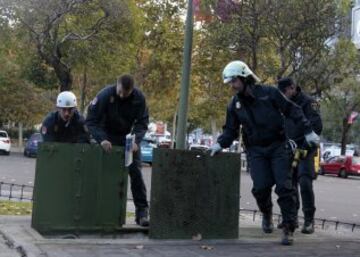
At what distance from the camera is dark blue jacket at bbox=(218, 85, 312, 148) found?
6.58m

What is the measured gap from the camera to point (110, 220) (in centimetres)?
684

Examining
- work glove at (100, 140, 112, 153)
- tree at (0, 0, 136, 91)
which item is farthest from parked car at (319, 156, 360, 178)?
work glove at (100, 140, 112, 153)

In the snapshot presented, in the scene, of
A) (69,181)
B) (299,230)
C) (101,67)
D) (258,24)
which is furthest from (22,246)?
(101,67)

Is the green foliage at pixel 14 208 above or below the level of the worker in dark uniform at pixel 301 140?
below

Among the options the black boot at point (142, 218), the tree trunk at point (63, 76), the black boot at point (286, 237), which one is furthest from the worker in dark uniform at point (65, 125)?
the tree trunk at point (63, 76)

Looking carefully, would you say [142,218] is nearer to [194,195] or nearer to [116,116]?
[194,195]

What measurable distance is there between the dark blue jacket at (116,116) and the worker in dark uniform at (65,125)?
437 mm

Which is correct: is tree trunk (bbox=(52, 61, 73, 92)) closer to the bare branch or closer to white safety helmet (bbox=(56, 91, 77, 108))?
the bare branch

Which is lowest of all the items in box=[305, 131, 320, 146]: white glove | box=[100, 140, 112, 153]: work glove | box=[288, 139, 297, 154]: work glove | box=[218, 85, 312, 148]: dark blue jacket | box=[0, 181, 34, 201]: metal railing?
box=[0, 181, 34, 201]: metal railing

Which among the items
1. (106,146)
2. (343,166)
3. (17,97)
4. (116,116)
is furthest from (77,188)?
(17,97)

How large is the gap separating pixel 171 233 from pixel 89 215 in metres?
0.86

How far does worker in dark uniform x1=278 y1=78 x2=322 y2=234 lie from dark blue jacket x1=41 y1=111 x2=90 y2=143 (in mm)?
2370

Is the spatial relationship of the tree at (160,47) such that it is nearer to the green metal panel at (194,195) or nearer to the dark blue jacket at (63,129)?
the dark blue jacket at (63,129)

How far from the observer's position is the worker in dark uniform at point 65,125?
24.6ft
